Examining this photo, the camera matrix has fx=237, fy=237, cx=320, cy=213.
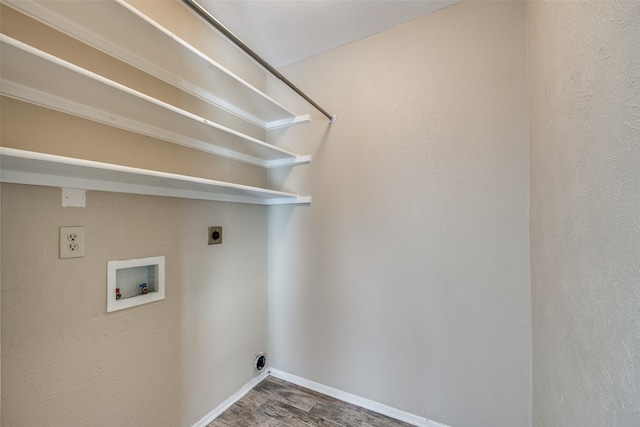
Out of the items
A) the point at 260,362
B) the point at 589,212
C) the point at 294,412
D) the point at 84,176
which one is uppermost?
the point at 84,176

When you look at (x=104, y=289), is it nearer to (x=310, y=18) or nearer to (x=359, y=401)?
(x=359, y=401)

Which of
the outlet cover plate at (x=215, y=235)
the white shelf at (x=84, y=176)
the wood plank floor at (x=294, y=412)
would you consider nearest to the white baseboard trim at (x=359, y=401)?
the wood plank floor at (x=294, y=412)

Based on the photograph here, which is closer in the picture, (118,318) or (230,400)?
(118,318)

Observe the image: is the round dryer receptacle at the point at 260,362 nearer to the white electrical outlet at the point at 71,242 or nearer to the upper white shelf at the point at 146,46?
the white electrical outlet at the point at 71,242

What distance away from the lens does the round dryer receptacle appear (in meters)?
1.78

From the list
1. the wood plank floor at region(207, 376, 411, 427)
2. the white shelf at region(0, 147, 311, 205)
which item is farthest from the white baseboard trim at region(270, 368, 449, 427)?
the white shelf at region(0, 147, 311, 205)

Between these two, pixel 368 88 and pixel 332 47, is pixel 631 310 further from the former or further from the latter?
pixel 332 47

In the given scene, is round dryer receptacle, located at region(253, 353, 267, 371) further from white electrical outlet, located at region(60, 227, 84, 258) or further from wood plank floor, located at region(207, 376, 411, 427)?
white electrical outlet, located at region(60, 227, 84, 258)

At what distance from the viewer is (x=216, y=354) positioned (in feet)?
4.94

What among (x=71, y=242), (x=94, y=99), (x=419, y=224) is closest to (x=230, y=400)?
(x=71, y=242)

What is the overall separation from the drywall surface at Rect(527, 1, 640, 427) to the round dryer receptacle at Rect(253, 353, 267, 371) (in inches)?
63.8

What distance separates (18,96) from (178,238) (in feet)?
2.54

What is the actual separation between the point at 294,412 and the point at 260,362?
17.2 inches

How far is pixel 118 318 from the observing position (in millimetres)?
→ 1068
